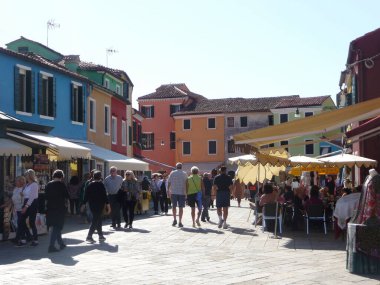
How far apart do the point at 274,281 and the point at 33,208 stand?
6.22m

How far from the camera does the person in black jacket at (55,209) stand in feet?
39.1

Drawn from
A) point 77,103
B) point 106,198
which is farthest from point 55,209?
point 77,103

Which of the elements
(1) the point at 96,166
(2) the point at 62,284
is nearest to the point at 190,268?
(2) the point at 62,284

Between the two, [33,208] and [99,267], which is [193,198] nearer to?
[33,208]

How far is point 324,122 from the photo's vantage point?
36.0 feet

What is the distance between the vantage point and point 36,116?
2269cm

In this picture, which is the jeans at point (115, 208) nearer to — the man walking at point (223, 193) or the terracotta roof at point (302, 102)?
the man walking at point (223, 193)

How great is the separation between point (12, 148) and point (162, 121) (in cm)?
5198

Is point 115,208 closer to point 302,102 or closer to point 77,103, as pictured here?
point 77,103

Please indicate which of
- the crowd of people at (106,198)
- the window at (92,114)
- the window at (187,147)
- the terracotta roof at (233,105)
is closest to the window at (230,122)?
the terracotta roof at (233,105)

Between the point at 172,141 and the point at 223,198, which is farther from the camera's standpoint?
the point at 172,141

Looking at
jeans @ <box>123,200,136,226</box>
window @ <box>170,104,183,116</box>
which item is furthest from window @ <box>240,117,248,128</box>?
jeans @ <box>123,200,136,226</box>

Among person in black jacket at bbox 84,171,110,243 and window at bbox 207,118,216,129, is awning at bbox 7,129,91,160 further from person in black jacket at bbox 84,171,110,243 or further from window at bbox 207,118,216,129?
window at bbox 207,118,216,129

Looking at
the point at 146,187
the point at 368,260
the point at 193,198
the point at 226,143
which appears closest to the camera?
the point at 368,260
